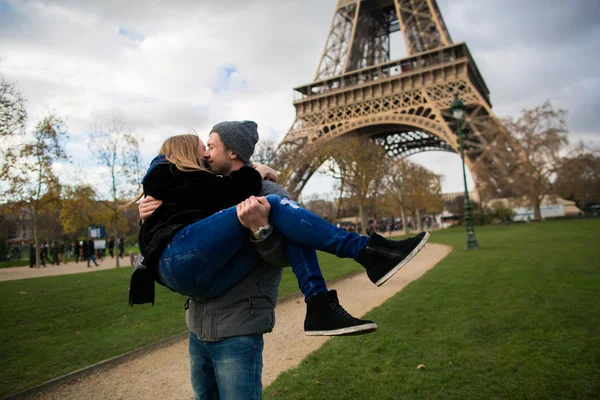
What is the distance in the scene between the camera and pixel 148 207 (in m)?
1.81

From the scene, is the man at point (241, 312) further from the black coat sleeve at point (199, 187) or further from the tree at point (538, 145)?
the tree at point (538, 145)

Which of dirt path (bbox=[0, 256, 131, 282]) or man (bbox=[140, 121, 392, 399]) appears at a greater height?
man (bbox=[140, 121, 392, 399])

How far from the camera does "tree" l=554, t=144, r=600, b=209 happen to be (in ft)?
118

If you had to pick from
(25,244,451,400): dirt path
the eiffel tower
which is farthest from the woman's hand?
the eiffel tower

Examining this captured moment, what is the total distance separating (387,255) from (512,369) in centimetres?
260

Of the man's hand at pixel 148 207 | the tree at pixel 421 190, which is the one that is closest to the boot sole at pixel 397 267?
the man's hand at pixel 148 207

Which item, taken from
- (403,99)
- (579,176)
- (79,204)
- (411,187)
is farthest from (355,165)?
(579,176)

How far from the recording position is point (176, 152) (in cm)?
190

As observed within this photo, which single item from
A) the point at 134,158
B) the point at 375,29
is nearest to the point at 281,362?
the point at 134,158

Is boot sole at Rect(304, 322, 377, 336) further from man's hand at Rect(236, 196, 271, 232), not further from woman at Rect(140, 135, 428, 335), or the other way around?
man's hand at Rect(236, 196, 271, 232)

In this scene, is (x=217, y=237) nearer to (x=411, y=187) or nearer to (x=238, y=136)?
(x=238, y=136)

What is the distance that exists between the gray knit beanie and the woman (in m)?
0.18

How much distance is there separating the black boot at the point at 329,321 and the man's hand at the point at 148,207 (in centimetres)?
87

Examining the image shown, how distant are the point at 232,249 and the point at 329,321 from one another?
583 mm
